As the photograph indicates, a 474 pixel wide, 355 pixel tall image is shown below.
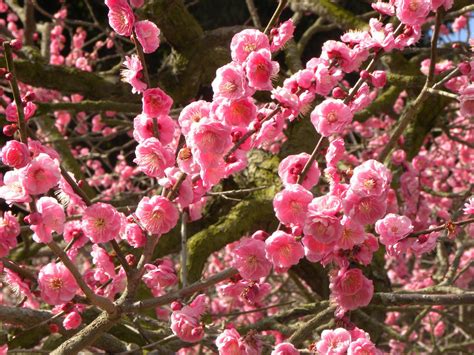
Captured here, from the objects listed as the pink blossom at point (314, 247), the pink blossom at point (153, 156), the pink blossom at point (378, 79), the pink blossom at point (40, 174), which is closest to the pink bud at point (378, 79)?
the pink blossom at point (378, 79)

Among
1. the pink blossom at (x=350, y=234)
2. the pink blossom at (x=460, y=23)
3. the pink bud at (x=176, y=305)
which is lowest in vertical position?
the pink blossom at (x=460, y=23)

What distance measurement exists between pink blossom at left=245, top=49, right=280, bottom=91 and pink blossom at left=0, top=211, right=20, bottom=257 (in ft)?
2.14

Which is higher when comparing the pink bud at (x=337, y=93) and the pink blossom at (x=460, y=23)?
the pink bud at (x=337, y=93)

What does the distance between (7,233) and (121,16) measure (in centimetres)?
59

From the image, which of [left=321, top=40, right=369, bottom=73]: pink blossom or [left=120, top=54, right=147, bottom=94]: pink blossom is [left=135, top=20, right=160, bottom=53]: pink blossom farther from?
[left=321, top=40, right=369, bottom=73]: pink blossom

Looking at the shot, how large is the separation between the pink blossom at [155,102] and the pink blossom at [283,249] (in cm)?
43

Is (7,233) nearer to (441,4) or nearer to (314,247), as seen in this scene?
(314,247)

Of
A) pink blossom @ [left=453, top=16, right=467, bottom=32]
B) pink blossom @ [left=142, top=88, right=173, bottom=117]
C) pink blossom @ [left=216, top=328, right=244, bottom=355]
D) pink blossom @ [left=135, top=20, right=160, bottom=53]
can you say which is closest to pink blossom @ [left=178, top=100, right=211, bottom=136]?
pink blossom @ [left=142, top=88, right=173, bottom=117]

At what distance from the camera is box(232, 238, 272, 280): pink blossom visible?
63.1 inches

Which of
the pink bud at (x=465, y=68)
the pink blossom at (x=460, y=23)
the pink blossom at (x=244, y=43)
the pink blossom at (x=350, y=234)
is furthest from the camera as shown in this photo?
the pink blossom at (x=460, y=23)

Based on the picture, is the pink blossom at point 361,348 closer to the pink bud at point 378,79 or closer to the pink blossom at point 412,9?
the pink bud at point 378,79

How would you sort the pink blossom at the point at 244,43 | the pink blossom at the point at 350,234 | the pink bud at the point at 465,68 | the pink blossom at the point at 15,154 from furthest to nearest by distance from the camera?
the pink bud at the point at 465,68 → the pink blossom at the point at 244,43 → the pink blossom at the point at 350,234 → the pink blossom at the point at 15,154

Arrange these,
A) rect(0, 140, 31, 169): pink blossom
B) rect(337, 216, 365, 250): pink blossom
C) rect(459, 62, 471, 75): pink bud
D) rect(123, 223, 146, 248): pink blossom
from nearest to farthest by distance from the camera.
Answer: rect(0, 140, 31, 169): pink blossom → rect(337, 216, 365, 250): pink blossom → rect(123, 223, 146, 248): pink blossom → rect(459, 62, 471, 75): pink bud

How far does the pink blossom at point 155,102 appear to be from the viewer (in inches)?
66.3
